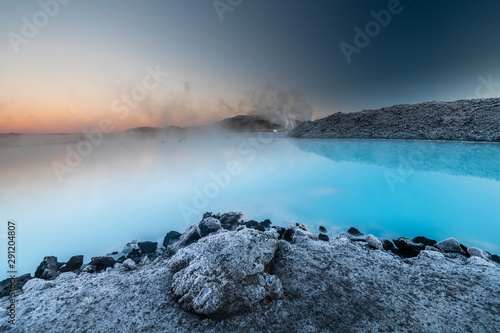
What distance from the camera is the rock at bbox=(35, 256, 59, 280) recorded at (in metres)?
3.69

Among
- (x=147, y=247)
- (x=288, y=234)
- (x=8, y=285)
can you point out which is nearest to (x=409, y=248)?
(x=288, y=234)

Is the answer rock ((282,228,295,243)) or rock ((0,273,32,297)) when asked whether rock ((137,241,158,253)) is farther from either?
rock ((282,228,295,243))

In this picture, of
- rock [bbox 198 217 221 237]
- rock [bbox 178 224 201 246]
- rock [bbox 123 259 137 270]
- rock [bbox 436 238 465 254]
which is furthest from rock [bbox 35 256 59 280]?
rock [bbox 436 238 465 254]

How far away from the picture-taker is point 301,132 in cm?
4303

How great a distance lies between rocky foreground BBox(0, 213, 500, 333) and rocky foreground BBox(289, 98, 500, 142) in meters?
24.5

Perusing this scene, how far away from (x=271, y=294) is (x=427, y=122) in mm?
30650

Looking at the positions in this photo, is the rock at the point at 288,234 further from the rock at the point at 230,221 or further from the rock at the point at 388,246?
the rock at the point at 388,246

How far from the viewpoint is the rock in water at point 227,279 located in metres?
2.27

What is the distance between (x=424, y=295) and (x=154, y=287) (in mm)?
3559

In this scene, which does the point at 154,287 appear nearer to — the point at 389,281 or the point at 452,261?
the point at 389,281

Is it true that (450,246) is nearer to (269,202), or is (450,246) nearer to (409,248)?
(409,248)

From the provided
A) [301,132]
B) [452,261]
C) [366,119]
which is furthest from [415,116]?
[452,261]

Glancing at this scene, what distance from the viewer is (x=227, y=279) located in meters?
2.43

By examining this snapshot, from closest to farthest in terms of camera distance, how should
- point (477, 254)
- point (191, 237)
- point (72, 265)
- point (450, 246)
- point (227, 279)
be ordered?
point (227, 279)
point (477, 254)
point (450, 246)
point (72, 265)
point (191, 237)
